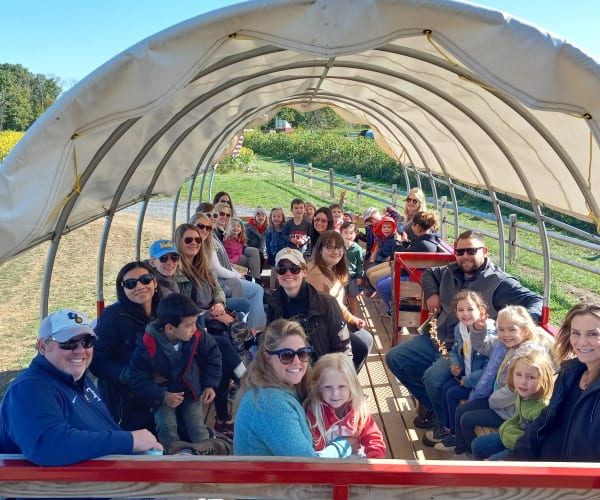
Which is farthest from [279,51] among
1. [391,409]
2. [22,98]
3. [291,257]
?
[22,98]

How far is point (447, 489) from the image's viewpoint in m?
2.13

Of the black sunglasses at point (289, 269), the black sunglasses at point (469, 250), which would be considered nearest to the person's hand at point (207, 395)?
the black sunglasses at point (289, 269)

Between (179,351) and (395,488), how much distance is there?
2026 mm

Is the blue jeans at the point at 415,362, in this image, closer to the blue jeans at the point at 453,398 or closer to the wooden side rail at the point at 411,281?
the blue jeans at the point at 453,398

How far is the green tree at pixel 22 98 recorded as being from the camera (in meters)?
64.7

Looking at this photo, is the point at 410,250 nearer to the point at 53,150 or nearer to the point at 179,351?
the point at 179,351

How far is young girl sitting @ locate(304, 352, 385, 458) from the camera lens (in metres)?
2.98

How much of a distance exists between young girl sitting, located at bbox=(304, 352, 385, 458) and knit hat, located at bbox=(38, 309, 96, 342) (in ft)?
3.69

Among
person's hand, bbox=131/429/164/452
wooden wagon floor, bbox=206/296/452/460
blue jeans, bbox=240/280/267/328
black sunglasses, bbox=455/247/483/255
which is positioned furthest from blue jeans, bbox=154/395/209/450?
black sunglasses, bbox=455/247/483/255

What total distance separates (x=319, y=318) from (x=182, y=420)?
3.77 ft

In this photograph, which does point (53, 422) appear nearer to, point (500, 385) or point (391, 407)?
point (500, 385)

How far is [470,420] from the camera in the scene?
3.70m

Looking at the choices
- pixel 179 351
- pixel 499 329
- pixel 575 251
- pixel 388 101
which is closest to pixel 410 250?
pixel 388 101

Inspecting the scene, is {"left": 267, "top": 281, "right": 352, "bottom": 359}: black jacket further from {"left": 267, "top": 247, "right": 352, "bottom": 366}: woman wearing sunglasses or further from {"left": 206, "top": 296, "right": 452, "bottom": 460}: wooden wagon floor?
{"left": 206, "top": 296, "right": 452, "bottom": 460}: wooden wagon floor
